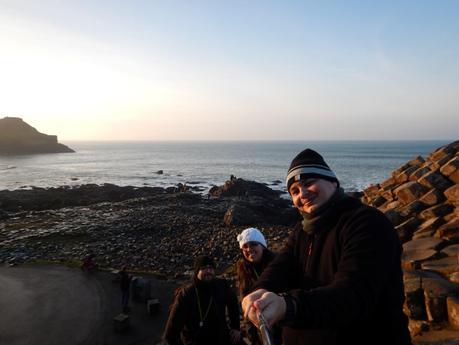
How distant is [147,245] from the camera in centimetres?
2483

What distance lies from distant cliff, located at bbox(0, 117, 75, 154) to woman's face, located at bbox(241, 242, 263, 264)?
17458 cm

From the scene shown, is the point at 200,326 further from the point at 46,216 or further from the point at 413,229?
the point at 46,216

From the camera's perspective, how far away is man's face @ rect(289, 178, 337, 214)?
8.07 feet

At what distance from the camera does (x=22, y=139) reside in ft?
546

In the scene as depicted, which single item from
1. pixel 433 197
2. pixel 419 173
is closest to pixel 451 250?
pixel 433 197

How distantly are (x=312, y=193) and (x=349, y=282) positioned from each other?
2.45 ft

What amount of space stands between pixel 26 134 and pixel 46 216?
158 metres

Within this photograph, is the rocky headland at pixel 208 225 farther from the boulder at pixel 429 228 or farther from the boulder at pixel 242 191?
the boulder at pixel 242 191

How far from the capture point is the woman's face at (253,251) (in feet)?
19.5

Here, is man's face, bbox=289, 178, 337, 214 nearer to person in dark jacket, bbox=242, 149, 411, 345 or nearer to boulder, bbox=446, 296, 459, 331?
person in dark jacket, bbox=242, 149, 411, 345

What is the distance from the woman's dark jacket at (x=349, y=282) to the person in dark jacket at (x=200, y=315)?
2852 millimetres

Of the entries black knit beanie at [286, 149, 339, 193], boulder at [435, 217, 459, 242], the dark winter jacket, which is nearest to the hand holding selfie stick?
black knit beanie at [286, 149, 339, 193]

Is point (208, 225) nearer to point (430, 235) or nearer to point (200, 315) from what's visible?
point (430, 235)

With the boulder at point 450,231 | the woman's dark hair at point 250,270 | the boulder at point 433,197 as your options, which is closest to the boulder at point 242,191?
the boulder at point 433,197
